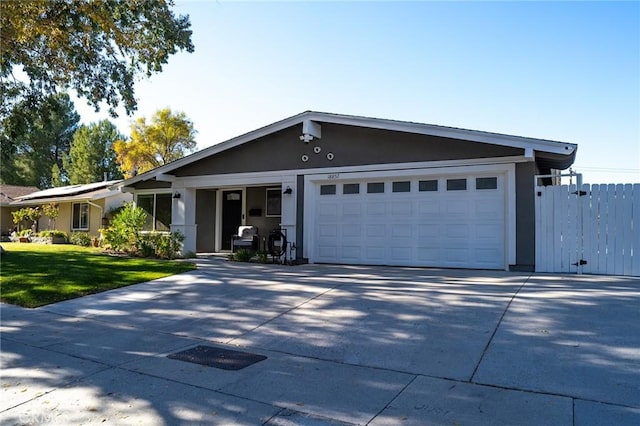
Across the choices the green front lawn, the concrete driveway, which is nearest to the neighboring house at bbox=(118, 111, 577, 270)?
the concrete driveway

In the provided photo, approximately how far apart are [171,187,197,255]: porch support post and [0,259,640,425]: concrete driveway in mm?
6529

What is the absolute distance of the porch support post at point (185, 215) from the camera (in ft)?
49.0

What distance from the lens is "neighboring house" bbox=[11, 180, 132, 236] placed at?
23391 mm

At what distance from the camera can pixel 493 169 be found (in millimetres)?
10422

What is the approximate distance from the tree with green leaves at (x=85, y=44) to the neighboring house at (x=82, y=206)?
31.8 feet

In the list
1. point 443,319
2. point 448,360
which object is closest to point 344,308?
point 443,319

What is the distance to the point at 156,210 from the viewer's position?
16.8 meters

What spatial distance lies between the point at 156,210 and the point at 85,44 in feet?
21.3

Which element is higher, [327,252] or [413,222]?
[413,222]

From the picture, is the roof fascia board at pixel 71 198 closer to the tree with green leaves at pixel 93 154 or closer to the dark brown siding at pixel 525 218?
the tree with green leaves at pixel 93 154

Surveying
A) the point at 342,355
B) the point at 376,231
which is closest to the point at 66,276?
the point at 376,231

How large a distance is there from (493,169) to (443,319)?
5.48 meters

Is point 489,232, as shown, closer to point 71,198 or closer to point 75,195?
point 71,198

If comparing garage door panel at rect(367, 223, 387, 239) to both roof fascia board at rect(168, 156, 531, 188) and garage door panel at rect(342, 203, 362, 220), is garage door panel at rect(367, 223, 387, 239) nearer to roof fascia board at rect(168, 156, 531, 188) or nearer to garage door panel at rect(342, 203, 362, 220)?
garage door panel at rect(342, 203, 362, 220)
